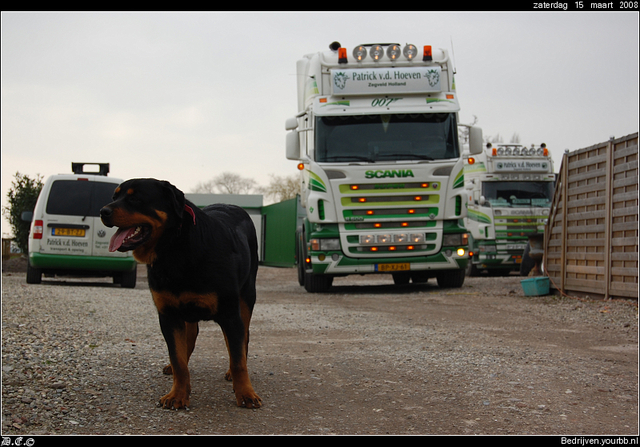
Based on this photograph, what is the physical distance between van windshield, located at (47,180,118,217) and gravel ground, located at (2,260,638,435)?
357cm

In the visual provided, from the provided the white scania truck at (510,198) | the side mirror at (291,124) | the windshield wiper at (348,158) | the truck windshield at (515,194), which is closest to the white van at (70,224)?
the side mirror at (291,124)

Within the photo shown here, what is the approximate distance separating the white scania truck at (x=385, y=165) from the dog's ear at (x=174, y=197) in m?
9.15

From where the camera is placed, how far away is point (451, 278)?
585 inches

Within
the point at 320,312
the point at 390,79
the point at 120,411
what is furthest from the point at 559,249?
the point at 120,411

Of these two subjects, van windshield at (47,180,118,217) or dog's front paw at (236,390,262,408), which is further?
van windshield at (47,180,118,217)

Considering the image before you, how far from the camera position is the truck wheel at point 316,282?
571 inches

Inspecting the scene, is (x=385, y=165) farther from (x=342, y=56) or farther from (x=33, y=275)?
(x=33, y=275)

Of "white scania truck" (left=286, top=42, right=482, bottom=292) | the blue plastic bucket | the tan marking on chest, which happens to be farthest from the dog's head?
the blue plastic bucket

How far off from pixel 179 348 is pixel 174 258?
0.60m

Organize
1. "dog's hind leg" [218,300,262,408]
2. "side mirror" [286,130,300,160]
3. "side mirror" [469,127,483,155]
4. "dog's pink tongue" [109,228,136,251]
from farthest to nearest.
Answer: "side mirror" [286,130,300,160] < "side mirror" [469,127,483,155] < "dog's hind leg" [218,300,262,408] < "dog's pink tongue" [109,228,136,251]

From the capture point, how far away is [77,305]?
995 centimetres

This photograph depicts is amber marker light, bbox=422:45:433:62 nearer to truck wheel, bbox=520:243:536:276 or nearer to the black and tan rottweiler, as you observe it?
truck wheel, bbox=520:243:536:276

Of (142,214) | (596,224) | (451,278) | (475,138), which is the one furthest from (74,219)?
(142,214)

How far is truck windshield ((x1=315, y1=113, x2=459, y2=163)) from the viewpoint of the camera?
1314 centimetres
